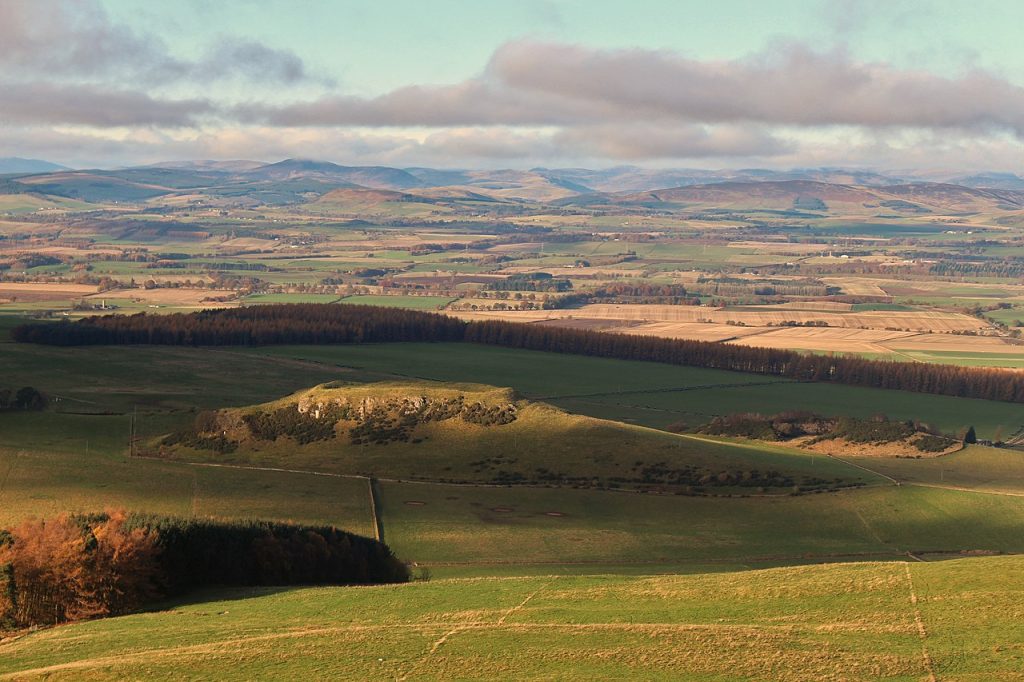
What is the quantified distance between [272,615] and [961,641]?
26969mm

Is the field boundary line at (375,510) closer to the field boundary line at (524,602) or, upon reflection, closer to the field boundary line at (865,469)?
the field boundary line at (524,602)

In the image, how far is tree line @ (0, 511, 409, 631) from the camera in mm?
54062

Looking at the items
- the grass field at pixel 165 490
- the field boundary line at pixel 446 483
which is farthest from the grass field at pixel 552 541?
the field boundary line at pixel 446 483

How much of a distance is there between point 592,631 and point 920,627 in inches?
466

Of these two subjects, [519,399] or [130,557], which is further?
[519,399]

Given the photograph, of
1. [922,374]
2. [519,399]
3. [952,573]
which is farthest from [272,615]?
[922,374]

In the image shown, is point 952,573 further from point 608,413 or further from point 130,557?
point 608,413

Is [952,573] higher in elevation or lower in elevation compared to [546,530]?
higher

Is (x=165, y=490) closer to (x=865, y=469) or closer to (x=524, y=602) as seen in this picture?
(x=524, y=602)

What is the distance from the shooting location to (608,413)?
14125 cm

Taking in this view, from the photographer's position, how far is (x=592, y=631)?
43500mm

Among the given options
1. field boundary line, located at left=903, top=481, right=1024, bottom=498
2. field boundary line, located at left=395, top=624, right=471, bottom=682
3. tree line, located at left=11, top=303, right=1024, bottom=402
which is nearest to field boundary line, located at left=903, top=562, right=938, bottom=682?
field boundary line, located at left=395, top=624, right=471, bottom=682

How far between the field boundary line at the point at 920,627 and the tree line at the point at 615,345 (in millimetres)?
120539

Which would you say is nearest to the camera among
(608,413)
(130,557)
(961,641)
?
(961,641)
